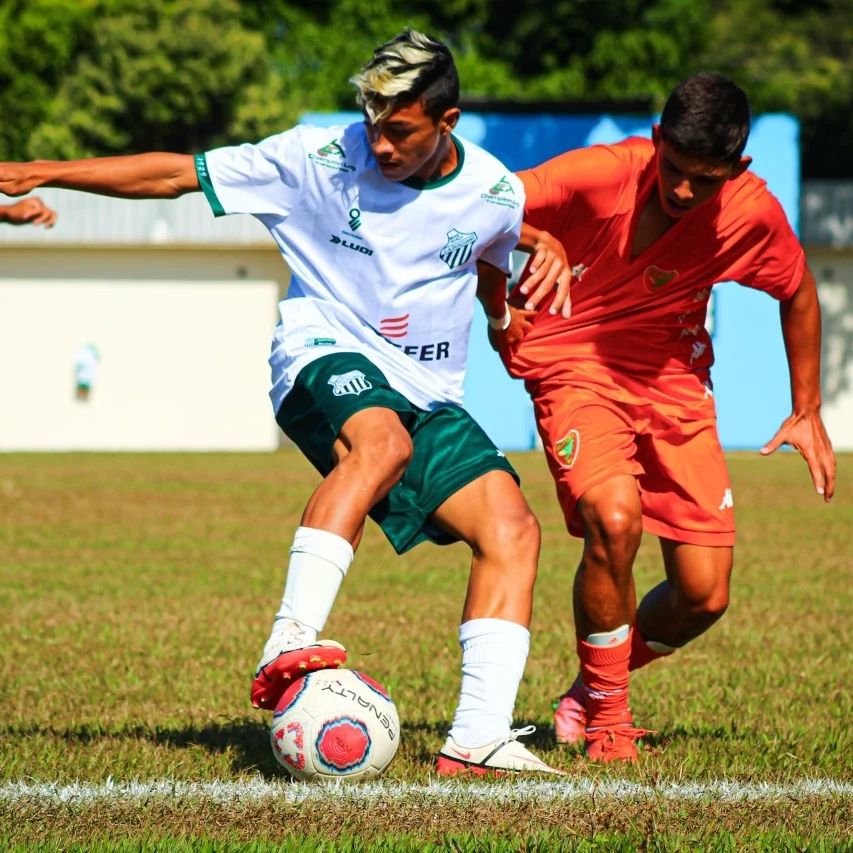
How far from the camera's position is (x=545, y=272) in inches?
194

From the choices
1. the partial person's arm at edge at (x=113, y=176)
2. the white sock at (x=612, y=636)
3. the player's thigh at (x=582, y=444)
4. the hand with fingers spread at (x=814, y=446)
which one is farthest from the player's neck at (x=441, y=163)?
the white sock at (x=612, y=636)

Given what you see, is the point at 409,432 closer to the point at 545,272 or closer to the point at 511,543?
the point at 511,543

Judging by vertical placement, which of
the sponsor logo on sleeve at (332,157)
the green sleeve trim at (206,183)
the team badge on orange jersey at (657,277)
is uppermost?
the sponsor logo on sleeve at (332,157)

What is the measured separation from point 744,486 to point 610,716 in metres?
14.2

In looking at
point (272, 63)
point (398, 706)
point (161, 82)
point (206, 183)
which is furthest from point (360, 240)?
point (272, 63)

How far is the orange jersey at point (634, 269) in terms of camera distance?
5.41m

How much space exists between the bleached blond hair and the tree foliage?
114 ft

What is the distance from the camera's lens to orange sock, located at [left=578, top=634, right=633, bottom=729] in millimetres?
5255

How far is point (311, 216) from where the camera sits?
4832 mm

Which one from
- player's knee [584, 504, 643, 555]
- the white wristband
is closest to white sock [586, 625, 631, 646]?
player's knee [584, 504, 643, 555]

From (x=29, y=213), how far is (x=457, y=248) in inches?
55.7

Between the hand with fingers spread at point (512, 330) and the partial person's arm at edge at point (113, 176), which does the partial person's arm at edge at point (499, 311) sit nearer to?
the hand with fingers spread at point (512, 330)

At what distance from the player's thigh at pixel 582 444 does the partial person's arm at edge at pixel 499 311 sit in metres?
0.26

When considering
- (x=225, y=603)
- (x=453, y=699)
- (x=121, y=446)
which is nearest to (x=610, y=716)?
(x=453, y=699)
